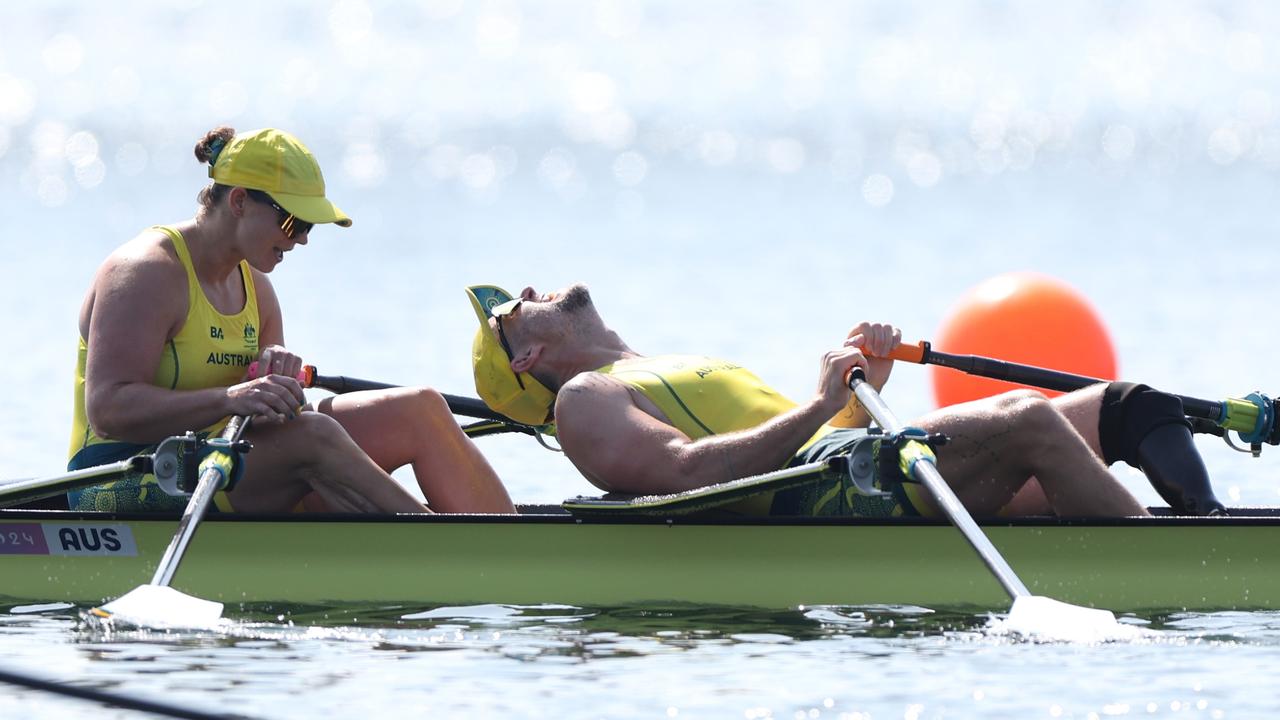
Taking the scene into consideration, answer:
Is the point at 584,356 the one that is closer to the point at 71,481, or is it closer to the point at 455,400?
the point at 455,400

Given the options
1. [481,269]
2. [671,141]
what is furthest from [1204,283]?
[671,141]

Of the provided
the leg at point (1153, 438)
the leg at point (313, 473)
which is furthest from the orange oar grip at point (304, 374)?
the leg at point (1153, 438)

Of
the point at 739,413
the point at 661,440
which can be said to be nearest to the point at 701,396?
the point at 739,413

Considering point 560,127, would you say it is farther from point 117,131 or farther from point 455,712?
point 455,712

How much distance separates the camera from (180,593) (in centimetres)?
864

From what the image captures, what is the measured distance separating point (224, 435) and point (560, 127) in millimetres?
100109

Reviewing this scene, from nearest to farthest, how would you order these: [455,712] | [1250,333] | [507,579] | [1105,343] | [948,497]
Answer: [455,712]
[948,497]
[507,579]
[1105,343]
[1250,333]

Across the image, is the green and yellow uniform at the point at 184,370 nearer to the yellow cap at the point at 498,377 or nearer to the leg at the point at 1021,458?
the yellow cap at the point at 498,377

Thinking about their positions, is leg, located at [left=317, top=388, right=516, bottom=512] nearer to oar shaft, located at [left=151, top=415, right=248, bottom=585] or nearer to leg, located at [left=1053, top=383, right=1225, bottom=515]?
oar shaft, located at [left=151, top=415, right=248, bottom=585]

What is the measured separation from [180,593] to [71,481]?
0.64 metres

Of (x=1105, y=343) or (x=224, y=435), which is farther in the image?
(x=1105, y=343)

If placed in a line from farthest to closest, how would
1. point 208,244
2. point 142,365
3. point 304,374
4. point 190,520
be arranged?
1. point 304,374
2. point 208,244
3. point 142,365
4. point 190,520

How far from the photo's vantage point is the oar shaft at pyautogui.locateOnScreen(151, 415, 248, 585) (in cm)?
848

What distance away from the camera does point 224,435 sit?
28.7 feet
